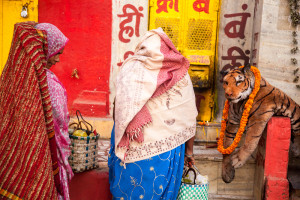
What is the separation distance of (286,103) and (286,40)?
3.75 ft

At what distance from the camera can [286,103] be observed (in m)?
3.68

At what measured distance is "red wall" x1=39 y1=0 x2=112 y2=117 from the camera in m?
4.94

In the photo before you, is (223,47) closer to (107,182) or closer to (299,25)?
(299,25)

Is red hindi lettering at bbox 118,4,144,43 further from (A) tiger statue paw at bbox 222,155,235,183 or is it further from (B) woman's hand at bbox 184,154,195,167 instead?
(B) woman's hand at bbox 184,154,195,167

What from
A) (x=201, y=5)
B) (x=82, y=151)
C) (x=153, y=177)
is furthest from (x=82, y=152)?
(x=201, y=5)

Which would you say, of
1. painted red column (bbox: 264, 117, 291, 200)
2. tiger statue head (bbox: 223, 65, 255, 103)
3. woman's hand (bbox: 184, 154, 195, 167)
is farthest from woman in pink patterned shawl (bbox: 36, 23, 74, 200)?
painted red column (bbox: 264, 117, 291, 200)

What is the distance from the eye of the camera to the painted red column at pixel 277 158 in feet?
11.8

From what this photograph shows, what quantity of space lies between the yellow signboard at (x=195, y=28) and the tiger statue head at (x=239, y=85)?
1150mm

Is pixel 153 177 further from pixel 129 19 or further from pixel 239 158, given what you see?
pixel 129 19

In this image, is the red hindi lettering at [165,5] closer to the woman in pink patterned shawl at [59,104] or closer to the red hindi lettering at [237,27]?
the red hindi lettering at [237,27]

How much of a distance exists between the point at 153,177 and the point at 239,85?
5.56 ft

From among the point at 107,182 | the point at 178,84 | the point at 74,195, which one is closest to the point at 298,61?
the point at 178,84

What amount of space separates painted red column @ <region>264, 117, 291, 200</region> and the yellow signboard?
140cm

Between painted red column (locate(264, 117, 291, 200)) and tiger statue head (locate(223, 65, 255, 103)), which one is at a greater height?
tiger statue head (locate(223, 65, 255, 103))
